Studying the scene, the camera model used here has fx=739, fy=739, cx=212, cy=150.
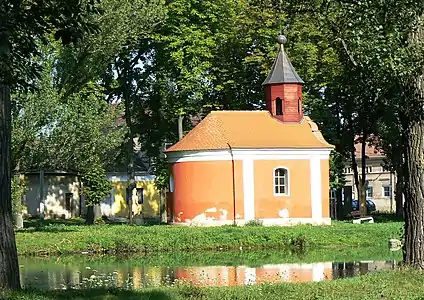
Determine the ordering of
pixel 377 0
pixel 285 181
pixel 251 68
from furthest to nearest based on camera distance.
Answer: pixel 251 68 < pixel 285 181 < pixel 377 0

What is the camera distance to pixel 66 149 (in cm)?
2920

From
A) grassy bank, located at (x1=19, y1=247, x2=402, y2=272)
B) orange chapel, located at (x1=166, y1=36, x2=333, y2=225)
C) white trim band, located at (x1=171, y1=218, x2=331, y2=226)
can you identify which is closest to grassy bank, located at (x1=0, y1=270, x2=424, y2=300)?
grassy bank, located at (x1=19, y1=247, x2=402, y2=272)

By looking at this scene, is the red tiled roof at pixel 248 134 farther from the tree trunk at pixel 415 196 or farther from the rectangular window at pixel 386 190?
the rectangular window at pixel 386 190

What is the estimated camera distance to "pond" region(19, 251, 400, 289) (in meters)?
17.3

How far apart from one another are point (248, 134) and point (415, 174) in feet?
67.3

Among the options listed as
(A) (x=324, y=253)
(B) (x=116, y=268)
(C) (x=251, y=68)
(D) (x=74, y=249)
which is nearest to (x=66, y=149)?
(D) (x=74, y=249)

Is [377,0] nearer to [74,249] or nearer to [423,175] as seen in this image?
[423,175]

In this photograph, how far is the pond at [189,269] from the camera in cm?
1730

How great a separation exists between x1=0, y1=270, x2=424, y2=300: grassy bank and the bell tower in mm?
22803

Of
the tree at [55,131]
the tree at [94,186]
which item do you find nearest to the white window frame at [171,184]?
the tree at [94,186]

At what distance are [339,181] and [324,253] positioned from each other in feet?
53.3

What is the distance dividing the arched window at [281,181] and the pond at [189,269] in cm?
833

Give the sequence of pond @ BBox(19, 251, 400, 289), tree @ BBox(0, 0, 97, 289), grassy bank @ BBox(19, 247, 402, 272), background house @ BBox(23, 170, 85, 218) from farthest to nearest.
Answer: background house @ BBox(23, 170, 85, 218) → grassy bank @ BBox(19, 247, 402, 272) → pond @ BBox(19, 251, 400, 289) → tree @ BBox(0, 0, 97, 289)

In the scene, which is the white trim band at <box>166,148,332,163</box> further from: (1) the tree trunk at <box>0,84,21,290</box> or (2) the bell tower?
(1) the tree trunk at <box>0,84,21,290</box>
